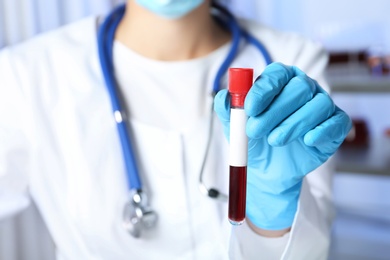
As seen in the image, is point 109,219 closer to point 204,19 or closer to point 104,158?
point 104,158

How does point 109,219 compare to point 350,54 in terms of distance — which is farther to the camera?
point 350,54

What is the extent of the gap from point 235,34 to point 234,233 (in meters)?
0.50

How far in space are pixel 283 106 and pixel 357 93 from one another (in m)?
0.96

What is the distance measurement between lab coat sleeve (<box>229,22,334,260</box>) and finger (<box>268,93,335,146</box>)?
17 cm


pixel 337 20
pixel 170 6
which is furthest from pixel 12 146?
pixel 337 20

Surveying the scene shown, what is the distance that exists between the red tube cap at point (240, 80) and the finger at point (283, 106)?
1.6 inches

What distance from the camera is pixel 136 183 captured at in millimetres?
882

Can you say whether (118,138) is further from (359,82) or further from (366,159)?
(366,159)

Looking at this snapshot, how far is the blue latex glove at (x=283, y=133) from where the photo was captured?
0.60m

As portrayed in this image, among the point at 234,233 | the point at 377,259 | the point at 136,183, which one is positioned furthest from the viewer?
the point at 377,259

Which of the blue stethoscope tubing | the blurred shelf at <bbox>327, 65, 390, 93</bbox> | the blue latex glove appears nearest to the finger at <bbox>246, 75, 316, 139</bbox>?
the blue latex glove

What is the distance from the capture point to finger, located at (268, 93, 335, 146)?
1.99ft

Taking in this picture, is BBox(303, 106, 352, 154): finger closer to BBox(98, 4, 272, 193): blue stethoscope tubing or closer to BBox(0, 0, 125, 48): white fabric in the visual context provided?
BBox(98, 4, 272, 193): blue stethoscope tubing

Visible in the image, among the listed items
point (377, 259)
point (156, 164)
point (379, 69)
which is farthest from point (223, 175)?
point (377, 259)
